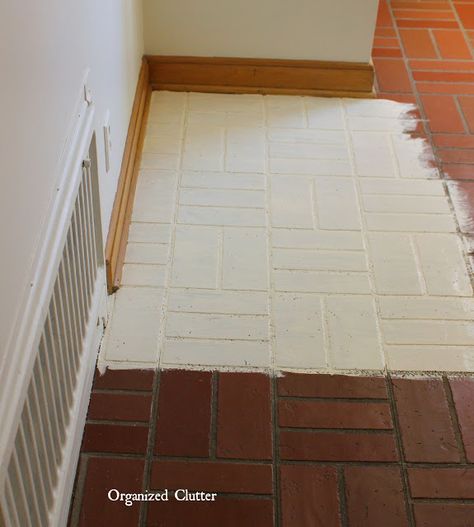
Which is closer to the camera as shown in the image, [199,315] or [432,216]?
[199,315]

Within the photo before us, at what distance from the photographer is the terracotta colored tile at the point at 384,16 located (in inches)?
150

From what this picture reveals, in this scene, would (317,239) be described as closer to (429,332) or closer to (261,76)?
(429,332)

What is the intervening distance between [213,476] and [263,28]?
2002mm

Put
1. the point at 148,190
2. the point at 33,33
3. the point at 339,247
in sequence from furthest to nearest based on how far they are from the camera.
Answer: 1. the point at 148,190
2. the point at 339,247
3. the point at 33,33

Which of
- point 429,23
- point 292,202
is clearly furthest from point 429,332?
point 429,23

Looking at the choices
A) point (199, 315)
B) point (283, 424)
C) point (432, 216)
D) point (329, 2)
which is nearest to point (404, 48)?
point (329, 2)

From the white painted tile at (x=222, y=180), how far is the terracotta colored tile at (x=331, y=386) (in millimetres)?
888

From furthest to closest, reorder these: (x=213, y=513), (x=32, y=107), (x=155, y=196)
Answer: (x=155, y=196), (x=213, y=513), (x=32, y=107)

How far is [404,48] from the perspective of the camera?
11.9 ft

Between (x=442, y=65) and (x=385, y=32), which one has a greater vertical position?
(x=385, y=32)

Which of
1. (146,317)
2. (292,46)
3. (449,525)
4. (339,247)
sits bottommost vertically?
(449,525)

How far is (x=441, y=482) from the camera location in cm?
184

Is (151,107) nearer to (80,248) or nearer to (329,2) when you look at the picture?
(329,2)

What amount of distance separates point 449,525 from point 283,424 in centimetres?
46
